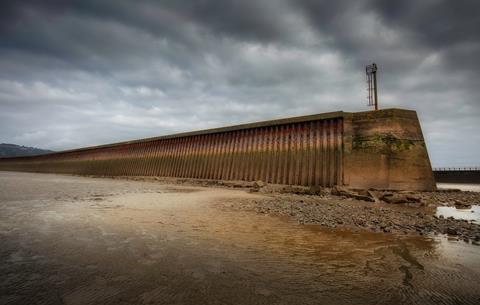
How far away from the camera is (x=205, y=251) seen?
2818 millimetres

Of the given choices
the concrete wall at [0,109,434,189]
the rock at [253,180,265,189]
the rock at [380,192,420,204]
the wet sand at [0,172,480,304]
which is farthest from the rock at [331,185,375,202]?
the wet sand at [0,172,480,304]

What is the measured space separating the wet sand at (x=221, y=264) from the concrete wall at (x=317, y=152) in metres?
5.09

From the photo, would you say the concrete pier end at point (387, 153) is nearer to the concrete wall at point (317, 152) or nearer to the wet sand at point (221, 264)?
the concrete wall at point (317, 152)

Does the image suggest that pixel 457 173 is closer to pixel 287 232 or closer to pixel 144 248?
pixel 287 232

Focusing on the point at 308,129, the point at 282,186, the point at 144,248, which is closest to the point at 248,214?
the point at 144,248

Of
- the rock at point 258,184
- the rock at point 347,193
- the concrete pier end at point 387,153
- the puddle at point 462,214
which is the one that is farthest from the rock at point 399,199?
the rock at point 258,184

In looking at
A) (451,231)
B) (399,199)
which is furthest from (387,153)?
(451,231)

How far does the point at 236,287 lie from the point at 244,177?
Result: 970 centimetres

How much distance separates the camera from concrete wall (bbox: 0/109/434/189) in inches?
328

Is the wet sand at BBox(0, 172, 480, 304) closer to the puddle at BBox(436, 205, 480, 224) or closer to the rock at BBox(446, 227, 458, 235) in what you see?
the rock at BBox(446, 227, 458, 235)

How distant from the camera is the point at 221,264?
2453mm

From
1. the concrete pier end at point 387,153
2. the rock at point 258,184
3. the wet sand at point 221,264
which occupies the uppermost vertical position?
the concrete pier end at point 387,153

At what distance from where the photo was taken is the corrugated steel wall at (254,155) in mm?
9469

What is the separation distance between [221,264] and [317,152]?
25.4 feet
